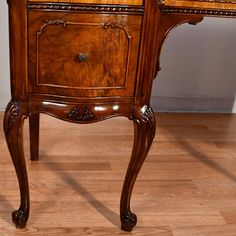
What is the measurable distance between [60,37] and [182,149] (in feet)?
2.93

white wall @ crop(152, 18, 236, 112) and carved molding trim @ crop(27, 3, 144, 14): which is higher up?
carved molding trim @ crop(27, 3, 144, 14)

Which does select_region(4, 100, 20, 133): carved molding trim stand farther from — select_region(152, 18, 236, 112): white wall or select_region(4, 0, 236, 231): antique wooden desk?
select_region(152, 18, 236, 112): white wall

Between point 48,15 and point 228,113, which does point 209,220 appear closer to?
point 48,15

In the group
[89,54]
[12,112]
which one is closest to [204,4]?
[89,54]

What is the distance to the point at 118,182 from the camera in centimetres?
130

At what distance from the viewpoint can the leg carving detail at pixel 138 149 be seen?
94 cm

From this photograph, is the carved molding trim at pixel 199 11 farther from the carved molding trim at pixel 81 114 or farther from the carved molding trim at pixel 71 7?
the carved molding trim at pixel 81 114

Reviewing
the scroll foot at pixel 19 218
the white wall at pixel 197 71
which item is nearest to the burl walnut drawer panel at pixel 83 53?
the scroll foot at pixel 19 218

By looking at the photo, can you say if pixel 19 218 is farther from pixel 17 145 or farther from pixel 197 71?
pixel 197 71

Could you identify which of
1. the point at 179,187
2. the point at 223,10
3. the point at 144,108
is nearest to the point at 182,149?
the point at 179,187

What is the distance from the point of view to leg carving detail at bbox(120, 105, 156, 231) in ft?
3.09

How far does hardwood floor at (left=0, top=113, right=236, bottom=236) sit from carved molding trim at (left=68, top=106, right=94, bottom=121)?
14.3 inches

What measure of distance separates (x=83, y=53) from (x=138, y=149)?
11.9 inches

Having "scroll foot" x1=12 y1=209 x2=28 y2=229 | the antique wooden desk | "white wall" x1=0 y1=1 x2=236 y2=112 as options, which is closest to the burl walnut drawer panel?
the antique wooden desk
